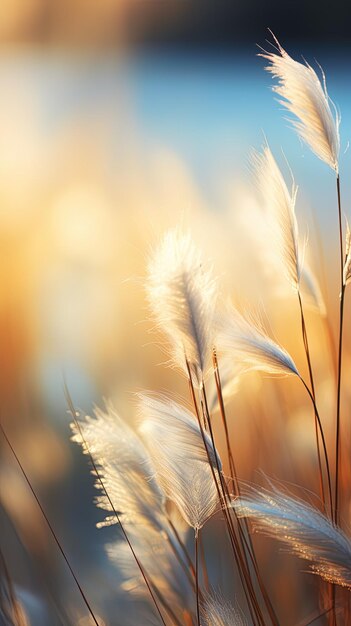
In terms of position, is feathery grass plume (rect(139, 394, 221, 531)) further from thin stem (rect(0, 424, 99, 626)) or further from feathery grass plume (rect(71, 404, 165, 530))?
thin stem (rect(0, 424, 99, 626))

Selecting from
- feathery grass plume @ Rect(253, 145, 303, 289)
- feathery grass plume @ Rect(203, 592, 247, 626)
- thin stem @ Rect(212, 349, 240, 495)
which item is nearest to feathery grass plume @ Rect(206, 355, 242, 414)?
thin stem @ Rect(212, 349, 240, 495)

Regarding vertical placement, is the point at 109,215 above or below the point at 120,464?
above

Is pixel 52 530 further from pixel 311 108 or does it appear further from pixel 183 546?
pixel 311 108

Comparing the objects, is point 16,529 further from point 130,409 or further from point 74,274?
point 74,274

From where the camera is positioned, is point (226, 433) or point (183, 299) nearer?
point (183, 299)

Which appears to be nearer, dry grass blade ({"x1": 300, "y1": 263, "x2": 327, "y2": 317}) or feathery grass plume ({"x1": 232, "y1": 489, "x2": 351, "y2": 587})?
feathery grass plume ({"x1": 232, "y1": 489, "x2": 351, "y2": 587})

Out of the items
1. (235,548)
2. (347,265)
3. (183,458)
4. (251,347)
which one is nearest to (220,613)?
(235,548)

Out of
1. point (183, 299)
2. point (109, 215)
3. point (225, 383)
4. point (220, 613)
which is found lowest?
point (220, 613)
